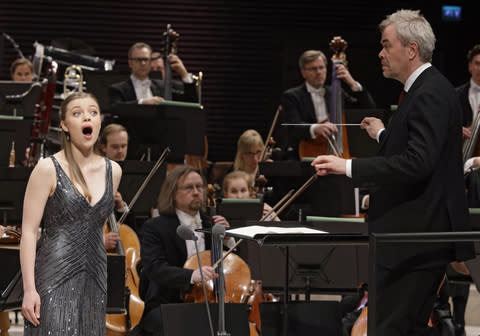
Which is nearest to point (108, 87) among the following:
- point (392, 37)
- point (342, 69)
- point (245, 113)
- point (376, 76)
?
point (342, 69)

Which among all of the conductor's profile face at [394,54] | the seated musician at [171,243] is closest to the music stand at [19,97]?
the seated musician at [171,243]

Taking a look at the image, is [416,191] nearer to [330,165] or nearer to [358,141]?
[330,165]

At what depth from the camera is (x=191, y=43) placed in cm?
871

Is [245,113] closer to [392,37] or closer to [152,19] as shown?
[152,19]

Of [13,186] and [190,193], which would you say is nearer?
[190,193]

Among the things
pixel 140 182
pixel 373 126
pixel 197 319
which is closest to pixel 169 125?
pixel 140 182

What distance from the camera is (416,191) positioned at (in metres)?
2.43

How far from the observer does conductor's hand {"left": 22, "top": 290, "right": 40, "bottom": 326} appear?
8.11 feet

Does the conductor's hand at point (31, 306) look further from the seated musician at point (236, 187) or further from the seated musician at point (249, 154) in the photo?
the seated musician at point (249, 154)

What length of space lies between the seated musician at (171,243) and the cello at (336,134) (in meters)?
1.02

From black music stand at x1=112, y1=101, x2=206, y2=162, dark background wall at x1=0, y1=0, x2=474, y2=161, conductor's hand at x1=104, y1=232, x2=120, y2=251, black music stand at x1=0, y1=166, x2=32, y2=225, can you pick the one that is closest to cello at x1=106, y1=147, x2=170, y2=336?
conductor's hand at x1=104, y1=232, x2=120, y2=251

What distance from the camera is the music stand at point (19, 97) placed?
5.60 m

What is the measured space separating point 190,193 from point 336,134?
1.25 meters

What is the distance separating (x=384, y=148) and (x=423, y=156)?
0.20 meters
